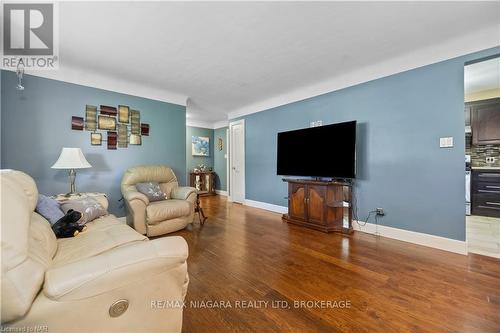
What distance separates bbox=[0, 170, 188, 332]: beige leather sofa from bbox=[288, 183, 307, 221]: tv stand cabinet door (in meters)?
2.66

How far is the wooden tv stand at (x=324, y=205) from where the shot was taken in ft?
10.2

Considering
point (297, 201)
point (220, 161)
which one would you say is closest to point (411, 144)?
point (297, 201)

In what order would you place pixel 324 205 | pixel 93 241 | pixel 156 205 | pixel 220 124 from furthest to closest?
pixel 220 124, pixel 324 205, pixel 156 205, pixel 93 241

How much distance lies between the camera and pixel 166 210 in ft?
9.45

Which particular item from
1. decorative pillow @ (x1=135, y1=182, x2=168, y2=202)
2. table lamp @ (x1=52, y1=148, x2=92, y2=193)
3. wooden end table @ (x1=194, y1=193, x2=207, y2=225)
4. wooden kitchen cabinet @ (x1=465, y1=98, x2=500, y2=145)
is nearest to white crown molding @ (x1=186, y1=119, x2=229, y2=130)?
wooden end table @ (x1=194, y1=193, x2=207, y2=225)

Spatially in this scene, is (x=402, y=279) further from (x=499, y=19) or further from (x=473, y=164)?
(x=473, y=164)

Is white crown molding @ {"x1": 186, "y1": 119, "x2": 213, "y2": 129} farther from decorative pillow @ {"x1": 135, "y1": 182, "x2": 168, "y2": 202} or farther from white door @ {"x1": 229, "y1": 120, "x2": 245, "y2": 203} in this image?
decorative pillow @ {"x1": 135, "y1": 182, "x2": 168, "y2": 202}

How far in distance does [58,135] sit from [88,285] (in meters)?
3.22

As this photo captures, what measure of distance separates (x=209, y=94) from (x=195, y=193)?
6.65ft

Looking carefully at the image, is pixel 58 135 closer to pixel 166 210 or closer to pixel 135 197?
pixel 135 197

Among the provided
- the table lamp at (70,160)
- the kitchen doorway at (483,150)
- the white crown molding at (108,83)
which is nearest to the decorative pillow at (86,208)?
the table lamp at (70,160)

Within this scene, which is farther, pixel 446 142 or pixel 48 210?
pixel 446 142

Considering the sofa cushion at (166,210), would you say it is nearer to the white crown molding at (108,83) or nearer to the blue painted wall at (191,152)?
the white crown molding at (108,83)

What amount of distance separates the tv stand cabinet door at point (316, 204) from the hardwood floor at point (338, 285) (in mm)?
333
